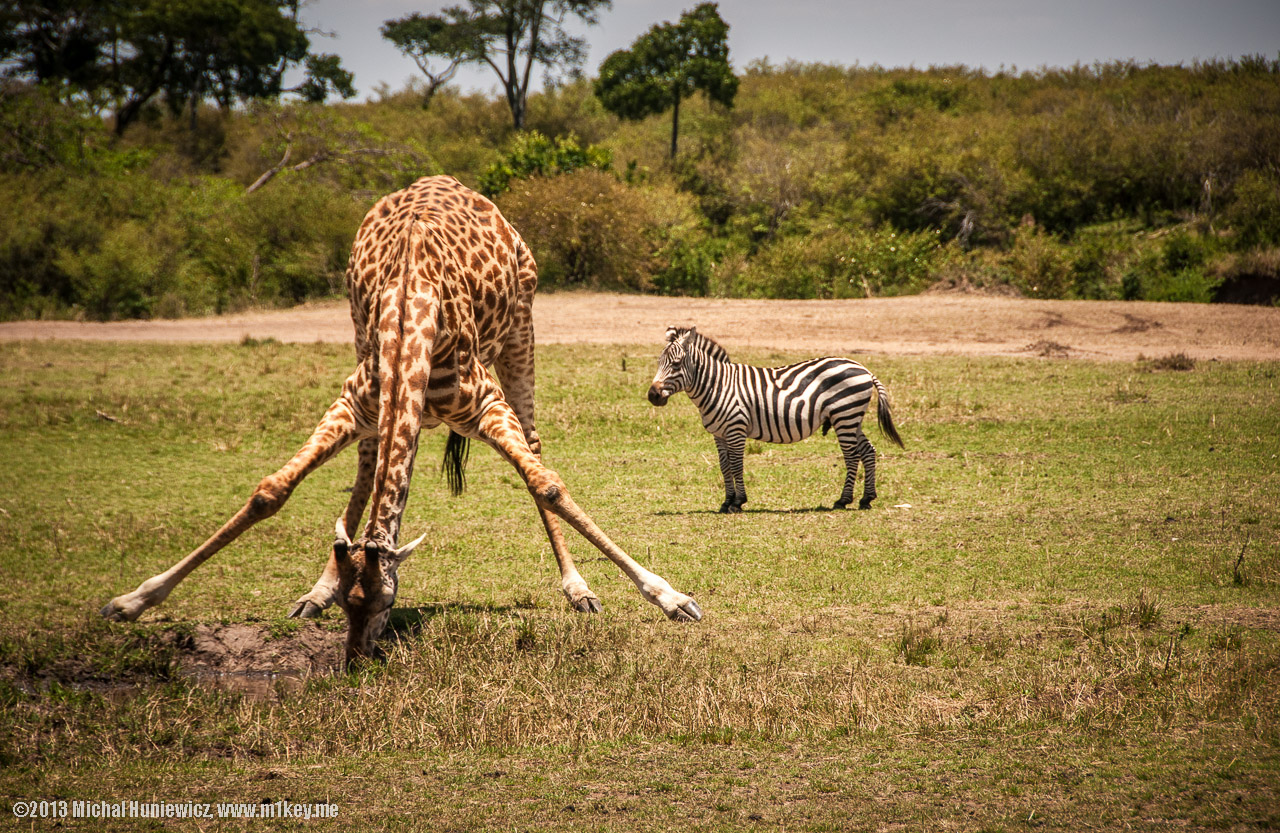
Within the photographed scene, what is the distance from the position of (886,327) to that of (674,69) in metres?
24.9

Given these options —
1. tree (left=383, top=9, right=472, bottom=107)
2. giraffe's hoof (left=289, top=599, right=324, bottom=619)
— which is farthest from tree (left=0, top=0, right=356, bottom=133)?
giraffe's hoof (left=289, top=599, right=324, bottom=619)

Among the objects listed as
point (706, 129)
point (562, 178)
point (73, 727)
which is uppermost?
point (706, 129)

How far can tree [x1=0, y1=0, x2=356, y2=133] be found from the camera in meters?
37.6

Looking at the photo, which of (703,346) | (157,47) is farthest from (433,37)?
(703,346)

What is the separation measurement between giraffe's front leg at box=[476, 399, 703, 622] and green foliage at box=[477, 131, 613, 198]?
76.1 ft

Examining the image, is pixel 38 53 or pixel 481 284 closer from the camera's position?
pixel 481 284

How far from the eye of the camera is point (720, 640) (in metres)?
6.23

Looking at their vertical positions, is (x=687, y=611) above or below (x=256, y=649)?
above

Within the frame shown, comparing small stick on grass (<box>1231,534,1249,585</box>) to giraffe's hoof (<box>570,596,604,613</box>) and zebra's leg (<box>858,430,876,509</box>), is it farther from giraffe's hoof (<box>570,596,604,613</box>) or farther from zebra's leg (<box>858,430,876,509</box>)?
giraffe's hoof (<box>570,596,604,613</box>)

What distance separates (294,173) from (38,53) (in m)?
14.9

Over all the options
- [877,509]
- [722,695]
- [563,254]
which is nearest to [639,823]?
[722,695]

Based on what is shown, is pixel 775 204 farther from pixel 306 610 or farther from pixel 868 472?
pixel 306 610

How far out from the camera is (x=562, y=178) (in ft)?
86.8

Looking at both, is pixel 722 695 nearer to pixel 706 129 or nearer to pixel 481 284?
pixel 481 284
